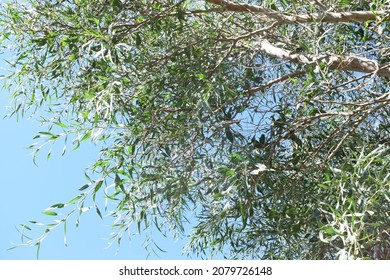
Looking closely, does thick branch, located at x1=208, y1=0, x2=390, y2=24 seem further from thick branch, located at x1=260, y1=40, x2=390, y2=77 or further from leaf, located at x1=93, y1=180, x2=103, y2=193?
leaf, located at x1=93, y1=180, x2=103, y2=193

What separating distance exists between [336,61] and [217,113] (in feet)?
2.44

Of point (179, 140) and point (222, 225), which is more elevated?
point (179, 140)

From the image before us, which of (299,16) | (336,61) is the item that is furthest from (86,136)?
(336,61)

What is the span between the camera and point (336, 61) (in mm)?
3574

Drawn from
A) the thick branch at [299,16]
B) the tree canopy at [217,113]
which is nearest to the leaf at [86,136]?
the tree canopy at [217,113]

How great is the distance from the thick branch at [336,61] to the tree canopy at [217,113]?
0.04ft

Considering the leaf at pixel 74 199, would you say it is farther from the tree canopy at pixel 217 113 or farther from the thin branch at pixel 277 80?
the thin branch at pixel 277 80

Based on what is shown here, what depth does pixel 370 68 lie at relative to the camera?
3.70 m

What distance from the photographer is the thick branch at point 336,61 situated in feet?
11.1

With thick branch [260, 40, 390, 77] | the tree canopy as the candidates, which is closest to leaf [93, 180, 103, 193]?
the tree canopy

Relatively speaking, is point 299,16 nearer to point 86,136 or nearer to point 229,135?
point 229,135
